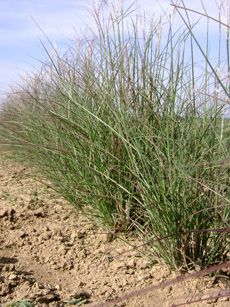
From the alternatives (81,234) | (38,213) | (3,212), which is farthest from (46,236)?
(3,212)

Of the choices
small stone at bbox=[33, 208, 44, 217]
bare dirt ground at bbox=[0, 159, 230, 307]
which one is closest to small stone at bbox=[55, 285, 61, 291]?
bare dirt ground at bbox=[0, 159, 230, 307]

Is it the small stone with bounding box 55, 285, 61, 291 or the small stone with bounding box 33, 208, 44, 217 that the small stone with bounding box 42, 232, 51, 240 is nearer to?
the small stone with bounding box 33, 208, 44, 217

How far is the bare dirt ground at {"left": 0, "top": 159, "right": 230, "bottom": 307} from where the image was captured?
5.37ft

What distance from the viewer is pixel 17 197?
10.2 ft

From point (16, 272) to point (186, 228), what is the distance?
3.16 feet

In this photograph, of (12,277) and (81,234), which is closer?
(12,277)

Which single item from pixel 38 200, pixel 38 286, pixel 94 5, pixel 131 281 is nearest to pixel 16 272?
pixel 38 286

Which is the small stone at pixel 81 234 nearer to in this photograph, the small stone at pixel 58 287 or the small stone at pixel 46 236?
A: the small stone at pixel 46 236

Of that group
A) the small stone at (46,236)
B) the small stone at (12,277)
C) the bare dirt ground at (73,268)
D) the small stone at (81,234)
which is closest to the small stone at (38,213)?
the bare dirt ground at (73,268)

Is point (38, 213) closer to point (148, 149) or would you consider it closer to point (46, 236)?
point (46, 236)

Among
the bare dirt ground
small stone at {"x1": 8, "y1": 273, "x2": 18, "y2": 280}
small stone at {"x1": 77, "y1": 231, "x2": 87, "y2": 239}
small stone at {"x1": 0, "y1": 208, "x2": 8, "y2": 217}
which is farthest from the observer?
small stone at {"x1": 0, "y1": 208, "x2": 8, "y2": 217}

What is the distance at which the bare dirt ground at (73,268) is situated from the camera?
64.4 inches

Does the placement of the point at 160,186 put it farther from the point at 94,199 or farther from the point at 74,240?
the point at 74,240

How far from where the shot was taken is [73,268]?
6.68 feet
